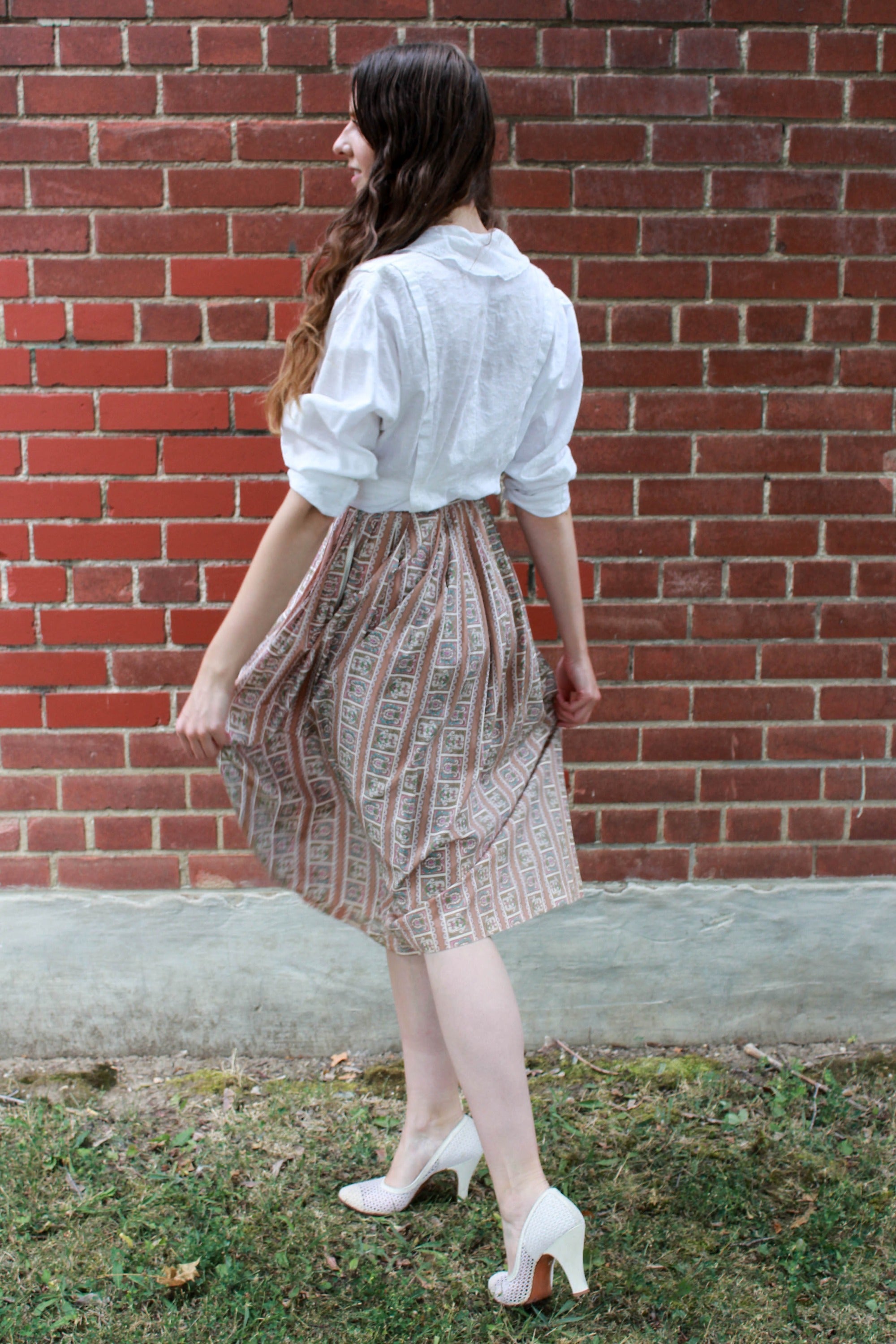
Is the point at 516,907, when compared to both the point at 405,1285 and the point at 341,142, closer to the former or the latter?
the point at 405,1285

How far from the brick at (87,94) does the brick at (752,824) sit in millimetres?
2087

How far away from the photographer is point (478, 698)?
1.82 m

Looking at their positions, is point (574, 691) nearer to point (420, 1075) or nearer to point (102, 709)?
point (420, 1075)

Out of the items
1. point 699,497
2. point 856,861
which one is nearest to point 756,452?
point 699,497

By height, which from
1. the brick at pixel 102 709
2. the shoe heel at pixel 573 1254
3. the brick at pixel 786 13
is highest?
the brick at pixel 786 13

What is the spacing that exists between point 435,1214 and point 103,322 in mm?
2016

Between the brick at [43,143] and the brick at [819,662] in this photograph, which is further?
the brick at [819,662]

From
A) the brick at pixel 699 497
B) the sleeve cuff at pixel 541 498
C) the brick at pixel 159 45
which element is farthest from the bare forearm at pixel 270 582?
the brick at pixel 159 45

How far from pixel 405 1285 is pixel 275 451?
1.72 metres

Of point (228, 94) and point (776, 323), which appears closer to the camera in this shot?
point (228, 94)

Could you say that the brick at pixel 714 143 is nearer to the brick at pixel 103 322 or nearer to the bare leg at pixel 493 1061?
the brick at pixel 103 322

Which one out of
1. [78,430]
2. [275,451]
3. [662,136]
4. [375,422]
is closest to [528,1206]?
[375,422]

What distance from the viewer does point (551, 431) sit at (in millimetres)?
1875

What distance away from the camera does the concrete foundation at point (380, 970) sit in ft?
A: 8.70
